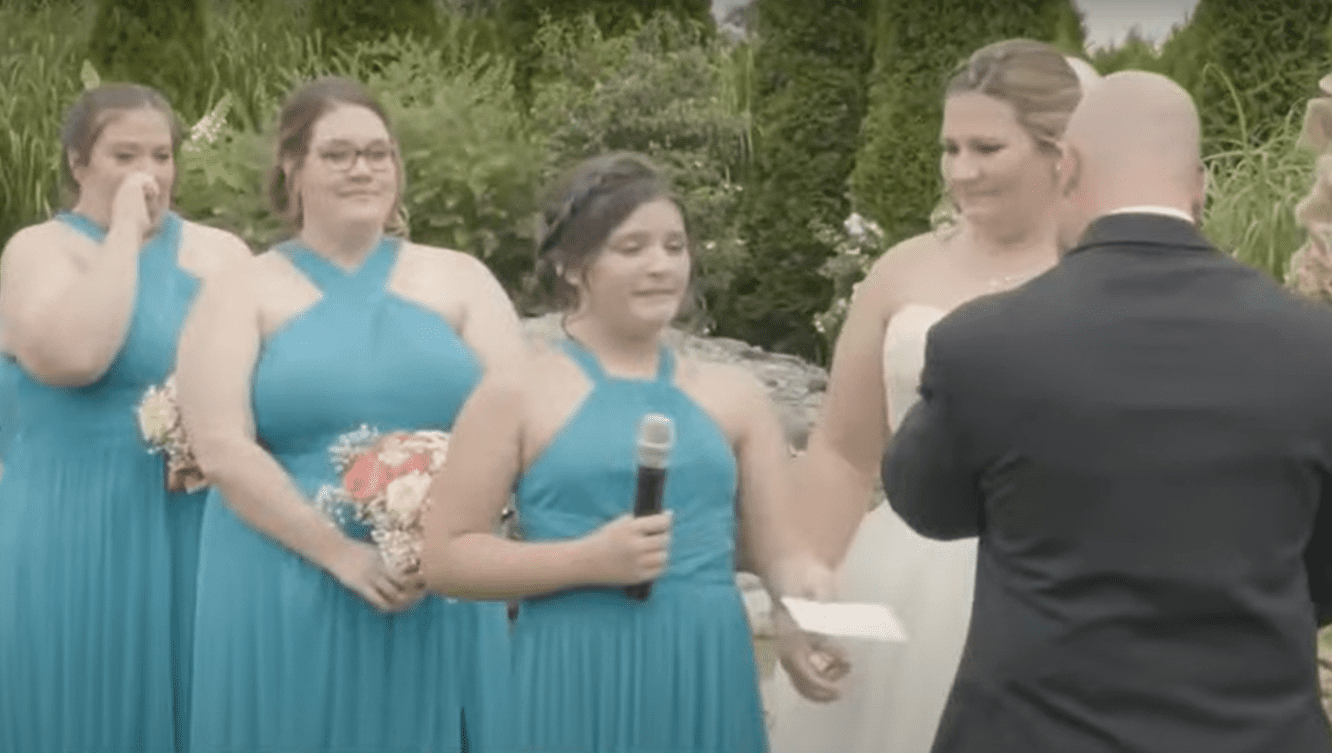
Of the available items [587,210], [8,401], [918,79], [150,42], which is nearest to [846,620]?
[587,210]

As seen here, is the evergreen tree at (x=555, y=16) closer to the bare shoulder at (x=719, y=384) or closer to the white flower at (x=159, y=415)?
the white flower at (x=159, y=415)

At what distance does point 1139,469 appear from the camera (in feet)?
11.4

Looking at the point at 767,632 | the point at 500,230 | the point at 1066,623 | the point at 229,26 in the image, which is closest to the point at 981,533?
the point at 1066,623

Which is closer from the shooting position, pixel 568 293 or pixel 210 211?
pixel 568 293

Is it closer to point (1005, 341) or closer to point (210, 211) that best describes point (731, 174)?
point (210, 211)

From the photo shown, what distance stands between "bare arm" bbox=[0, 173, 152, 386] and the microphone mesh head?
2.21m

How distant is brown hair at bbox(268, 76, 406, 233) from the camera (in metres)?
5.48

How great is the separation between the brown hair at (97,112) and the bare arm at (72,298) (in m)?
0.16

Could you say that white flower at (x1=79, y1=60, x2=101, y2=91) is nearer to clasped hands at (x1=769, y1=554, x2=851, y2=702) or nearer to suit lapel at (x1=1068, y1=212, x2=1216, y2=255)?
clasped hands at (x1=769, y1=554, x2=851, y2=702)

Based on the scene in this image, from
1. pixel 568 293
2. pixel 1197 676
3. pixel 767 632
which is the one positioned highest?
pixel 568 293

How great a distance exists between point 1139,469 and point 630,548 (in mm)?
1186

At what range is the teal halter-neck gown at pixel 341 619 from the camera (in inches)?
211

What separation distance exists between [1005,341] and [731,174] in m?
13.7

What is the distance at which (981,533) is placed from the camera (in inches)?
146
